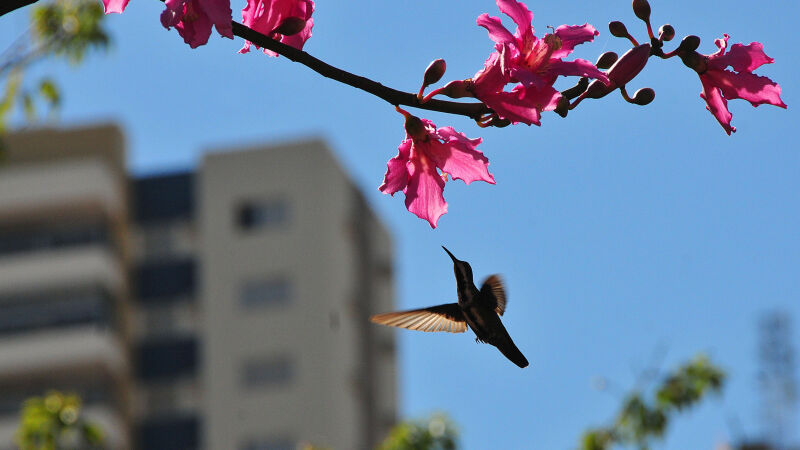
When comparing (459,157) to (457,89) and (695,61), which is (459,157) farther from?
(695,61)

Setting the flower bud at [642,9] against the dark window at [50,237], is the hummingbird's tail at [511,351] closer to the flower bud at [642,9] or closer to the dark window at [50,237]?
the flower bud at [642,9]

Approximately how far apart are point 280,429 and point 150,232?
10398mm

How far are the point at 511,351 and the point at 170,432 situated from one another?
48.0 m

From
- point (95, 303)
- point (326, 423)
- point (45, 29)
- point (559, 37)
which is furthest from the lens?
point (95, 303)

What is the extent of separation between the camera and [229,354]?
155 ft

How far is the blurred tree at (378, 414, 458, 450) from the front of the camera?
8945 millimetres

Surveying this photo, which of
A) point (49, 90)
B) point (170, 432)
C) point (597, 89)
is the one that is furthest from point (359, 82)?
point (170, 432)

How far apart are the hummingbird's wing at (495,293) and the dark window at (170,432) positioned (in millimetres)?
46587

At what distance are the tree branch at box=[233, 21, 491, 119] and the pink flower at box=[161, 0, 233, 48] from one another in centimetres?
4

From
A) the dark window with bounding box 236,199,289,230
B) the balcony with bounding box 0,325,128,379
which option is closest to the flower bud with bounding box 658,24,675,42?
the balcony with bounding box 0,325,128,379

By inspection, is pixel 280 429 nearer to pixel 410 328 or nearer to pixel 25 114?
pixel 25 114

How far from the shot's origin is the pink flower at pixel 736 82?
2.02 meters

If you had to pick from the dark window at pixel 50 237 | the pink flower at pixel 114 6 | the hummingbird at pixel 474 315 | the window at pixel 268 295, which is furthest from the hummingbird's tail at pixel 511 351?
the dark window at pixel 50 237

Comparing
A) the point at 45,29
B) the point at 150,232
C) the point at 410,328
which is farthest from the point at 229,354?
the point at 410,328
